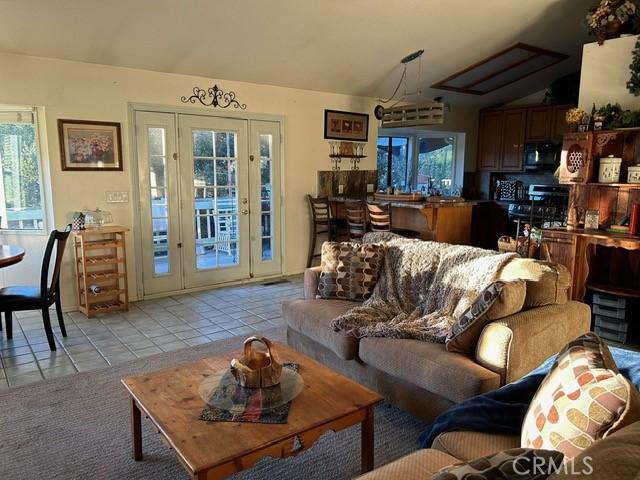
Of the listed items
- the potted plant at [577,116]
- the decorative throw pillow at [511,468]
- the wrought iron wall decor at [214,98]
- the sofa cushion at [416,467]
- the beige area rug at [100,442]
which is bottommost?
the beige area rug at [100,442]

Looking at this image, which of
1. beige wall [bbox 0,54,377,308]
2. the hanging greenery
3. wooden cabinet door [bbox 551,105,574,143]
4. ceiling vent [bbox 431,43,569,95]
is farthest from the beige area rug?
wooden cabinet door [bbox 551,105,574,143]

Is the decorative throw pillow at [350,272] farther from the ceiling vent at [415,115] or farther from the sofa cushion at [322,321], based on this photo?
the ceiling vent at [415,115]

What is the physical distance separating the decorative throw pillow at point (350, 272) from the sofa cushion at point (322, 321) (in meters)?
0.09

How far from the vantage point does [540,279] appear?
2.55 meters

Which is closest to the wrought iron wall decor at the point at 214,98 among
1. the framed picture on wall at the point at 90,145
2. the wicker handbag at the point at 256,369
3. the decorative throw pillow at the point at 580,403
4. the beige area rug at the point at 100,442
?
the framed picture on wall at the point at 90,145

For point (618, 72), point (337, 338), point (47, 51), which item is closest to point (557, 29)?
point (618, 72)

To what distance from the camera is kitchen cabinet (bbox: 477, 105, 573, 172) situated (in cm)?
694

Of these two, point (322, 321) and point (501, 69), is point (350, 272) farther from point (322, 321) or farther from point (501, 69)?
point (501, 69)

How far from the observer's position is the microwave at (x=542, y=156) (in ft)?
22.5

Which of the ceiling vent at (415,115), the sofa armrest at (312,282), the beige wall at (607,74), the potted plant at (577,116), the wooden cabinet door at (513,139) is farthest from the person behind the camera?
the wooden cabinet door at (513,139)

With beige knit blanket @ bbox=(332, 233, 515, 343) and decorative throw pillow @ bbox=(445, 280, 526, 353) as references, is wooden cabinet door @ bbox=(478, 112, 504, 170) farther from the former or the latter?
decorative throw pillow @ bbox=(445, 280, 526, 353)

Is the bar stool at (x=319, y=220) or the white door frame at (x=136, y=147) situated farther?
the bar stool at (x=319, y=220)

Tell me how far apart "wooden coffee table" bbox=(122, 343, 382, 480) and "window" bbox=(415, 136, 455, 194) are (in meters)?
6.31

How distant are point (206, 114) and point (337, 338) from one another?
133 inches
